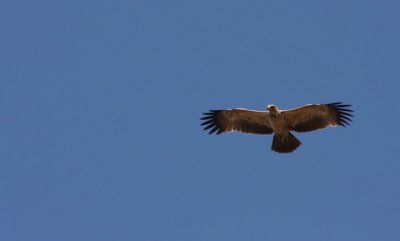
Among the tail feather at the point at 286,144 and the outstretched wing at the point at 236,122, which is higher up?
the outstretched wing at the point at 236,122

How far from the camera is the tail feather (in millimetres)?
16953

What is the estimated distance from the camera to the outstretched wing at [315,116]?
17.1m

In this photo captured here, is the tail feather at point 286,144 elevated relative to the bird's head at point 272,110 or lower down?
lower down

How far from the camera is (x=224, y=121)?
18047 mm

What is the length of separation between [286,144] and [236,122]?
159 centimetres

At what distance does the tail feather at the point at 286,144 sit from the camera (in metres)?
17.0

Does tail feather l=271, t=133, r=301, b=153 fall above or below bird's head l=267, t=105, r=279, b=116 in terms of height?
below

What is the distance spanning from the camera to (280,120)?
1709 cm

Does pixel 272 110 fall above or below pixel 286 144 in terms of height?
above

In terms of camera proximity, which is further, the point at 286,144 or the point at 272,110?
the point at 286,144

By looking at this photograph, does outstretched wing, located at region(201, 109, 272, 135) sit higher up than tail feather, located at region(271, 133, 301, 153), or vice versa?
outstretched wing, located at region(201, 109, 272, 135)

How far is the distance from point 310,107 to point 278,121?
853 millimetres

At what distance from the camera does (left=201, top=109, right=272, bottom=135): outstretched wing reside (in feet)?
58.1

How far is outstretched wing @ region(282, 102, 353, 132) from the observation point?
56.2ft
